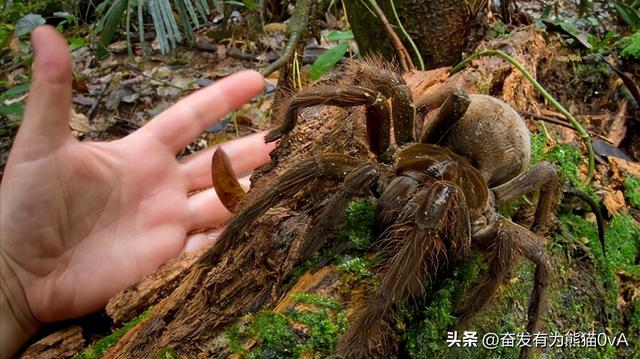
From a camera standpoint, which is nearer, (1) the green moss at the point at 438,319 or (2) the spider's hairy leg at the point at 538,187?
(1) the green moss at the point at 438,319

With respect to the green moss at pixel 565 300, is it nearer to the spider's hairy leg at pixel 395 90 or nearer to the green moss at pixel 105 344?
the spider's hairy leg at pixel 395 90

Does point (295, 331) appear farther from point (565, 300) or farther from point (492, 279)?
point (565, 300)

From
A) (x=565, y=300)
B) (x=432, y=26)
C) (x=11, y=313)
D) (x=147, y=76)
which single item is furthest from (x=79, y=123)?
(x=565, y=300)

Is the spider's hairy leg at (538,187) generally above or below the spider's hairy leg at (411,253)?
below

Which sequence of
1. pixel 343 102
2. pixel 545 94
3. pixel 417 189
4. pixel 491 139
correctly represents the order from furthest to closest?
pixel 545 94
pixel 491 139
pixel 343 102
pixel 417 189

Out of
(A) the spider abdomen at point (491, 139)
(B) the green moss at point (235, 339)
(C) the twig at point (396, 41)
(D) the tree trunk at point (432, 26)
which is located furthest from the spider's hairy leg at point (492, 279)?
(D) the tree trunk at point (432, 26)

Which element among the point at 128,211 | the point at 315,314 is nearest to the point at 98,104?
the point at 128,211

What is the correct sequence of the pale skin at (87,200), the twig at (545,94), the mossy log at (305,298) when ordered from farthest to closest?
the twig at (545,94) → the pale skin at (87,200) → the mossy log at (305,298)
